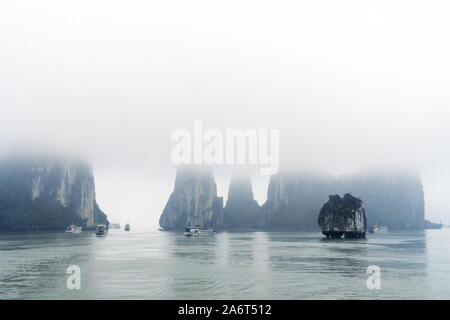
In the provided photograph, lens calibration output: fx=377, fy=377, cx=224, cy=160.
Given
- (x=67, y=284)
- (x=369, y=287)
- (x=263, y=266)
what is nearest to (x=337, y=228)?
(x=263, y=266)

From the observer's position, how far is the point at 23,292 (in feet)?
120

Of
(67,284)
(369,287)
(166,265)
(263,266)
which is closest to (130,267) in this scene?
(166,265)

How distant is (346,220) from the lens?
16650 centimetres

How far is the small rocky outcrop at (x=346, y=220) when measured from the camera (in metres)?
166

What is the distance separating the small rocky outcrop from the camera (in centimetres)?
16588

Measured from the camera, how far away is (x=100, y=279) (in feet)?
146

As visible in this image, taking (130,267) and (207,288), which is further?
(130,267)

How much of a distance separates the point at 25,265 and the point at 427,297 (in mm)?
55157
